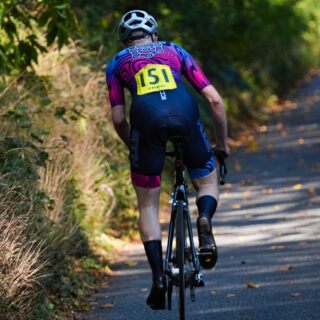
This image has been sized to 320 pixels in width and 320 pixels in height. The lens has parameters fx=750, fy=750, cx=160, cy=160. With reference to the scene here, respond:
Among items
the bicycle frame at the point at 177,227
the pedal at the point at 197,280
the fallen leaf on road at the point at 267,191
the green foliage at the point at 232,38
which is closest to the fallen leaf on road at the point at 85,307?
the bicycle frame at the point at 177,227

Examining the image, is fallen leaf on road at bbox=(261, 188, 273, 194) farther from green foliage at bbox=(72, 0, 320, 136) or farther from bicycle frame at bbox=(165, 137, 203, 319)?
bicycle frame at bbox=(165, 137, 203, 319)

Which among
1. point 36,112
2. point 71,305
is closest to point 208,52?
point 36,112

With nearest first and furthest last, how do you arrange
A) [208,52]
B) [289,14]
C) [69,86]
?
[69,86], [208,52], [289,14]

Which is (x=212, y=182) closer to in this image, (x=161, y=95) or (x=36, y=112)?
(x=161, y=95)

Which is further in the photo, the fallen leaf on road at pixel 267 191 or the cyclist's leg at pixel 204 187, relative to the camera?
the fallen leaf on road at pixel 267 191

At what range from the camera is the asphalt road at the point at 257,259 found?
6.02 metres

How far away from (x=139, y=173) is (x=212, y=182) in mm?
588

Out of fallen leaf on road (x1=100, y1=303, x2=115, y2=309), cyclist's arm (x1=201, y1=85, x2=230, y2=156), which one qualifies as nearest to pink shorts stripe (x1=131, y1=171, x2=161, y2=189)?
cyclist's arm (x1=201, y1=85, x2=230, y2=156)

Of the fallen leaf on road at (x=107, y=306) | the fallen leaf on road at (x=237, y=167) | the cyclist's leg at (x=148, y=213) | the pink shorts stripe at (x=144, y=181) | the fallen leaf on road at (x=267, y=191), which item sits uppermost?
the pink shorts stripe at (x=144, y=181)

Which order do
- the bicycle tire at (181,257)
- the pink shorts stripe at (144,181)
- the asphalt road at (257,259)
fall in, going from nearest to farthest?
the bicycle tire at (181,257) < the pink shorts stripe at (144,181) < the asphalt road at (257,259)

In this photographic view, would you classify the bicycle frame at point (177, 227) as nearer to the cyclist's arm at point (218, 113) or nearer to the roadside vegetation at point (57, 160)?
the cyclist's arm at point (218, 113)

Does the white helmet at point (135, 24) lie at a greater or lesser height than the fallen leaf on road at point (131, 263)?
greater

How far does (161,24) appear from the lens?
48.5ft

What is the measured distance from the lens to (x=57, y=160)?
7652 millimetres
